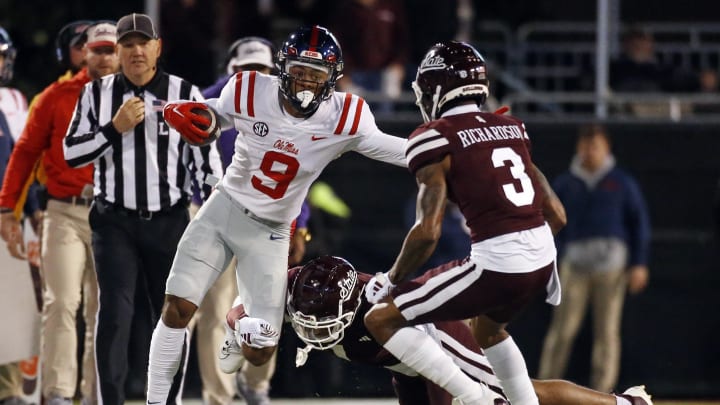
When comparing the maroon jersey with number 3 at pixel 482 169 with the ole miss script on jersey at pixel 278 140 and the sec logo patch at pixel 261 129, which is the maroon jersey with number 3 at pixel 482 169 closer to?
the ole miss script on jersey at pixel 278 140

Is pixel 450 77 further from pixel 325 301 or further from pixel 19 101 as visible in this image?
pixel 19 101

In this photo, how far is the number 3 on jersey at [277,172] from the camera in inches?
217

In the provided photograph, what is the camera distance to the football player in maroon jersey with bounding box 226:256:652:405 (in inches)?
209

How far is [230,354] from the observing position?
5.62m

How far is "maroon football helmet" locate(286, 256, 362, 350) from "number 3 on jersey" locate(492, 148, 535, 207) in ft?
2.39

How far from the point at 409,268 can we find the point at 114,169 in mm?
1458

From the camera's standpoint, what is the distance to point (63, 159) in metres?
6.37

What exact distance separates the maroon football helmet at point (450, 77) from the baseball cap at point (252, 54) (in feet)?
5.24

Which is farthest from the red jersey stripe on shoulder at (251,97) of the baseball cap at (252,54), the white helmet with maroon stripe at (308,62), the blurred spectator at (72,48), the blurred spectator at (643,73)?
the blurred spectator at (643,73)

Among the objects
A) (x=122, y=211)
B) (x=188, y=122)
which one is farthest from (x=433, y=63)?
(x=122, y=211)

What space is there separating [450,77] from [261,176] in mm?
858

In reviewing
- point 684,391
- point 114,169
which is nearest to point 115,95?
point 114,169

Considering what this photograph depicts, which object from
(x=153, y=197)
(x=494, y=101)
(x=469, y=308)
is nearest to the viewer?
(x=469, y=308)

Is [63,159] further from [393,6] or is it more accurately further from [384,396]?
[393,6]
